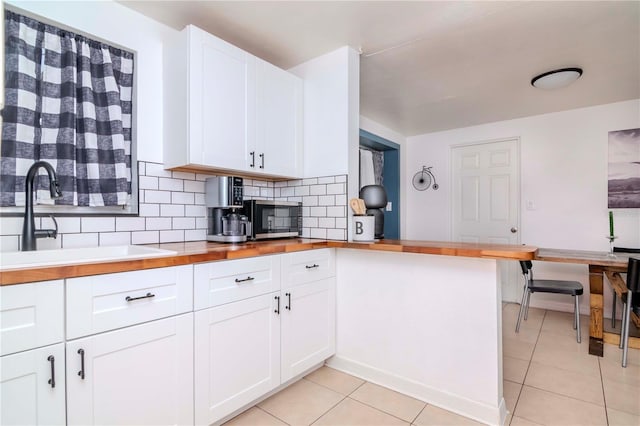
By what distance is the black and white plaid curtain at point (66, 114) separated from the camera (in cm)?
150

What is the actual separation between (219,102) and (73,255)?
1136 millimetres

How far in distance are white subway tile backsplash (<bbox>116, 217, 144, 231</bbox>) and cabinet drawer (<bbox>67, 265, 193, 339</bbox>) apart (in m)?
0.65

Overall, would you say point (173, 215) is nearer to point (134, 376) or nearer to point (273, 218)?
point (273, 218)

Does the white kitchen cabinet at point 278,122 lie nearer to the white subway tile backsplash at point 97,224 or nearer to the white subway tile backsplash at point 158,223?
the white subway tile backsplash at point 158,223

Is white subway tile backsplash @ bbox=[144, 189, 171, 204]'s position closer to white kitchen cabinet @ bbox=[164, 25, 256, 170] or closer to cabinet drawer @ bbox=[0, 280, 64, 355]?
white kitchen cabinet @ bbox=[164, 25, 256, 170]

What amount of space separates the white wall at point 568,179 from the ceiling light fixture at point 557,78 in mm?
1270

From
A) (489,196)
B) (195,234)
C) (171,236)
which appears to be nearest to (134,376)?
(171,236)

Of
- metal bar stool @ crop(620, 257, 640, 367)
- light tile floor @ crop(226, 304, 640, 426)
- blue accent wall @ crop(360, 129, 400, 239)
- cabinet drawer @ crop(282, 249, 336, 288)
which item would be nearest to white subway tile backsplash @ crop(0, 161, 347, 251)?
cabinet drawer @ crop(282, 249, 336, 288)

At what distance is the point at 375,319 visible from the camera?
6.88 ft

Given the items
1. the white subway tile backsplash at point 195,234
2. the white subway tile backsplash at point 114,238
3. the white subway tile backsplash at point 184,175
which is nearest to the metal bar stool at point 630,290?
the white subway tile backsplash at point 195,234

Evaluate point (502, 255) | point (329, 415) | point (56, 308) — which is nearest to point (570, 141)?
point (502, 255)

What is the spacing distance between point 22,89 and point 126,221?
Answer: 0.76m

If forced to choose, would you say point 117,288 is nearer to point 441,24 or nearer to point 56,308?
point 56,308

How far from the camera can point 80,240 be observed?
167 cm
